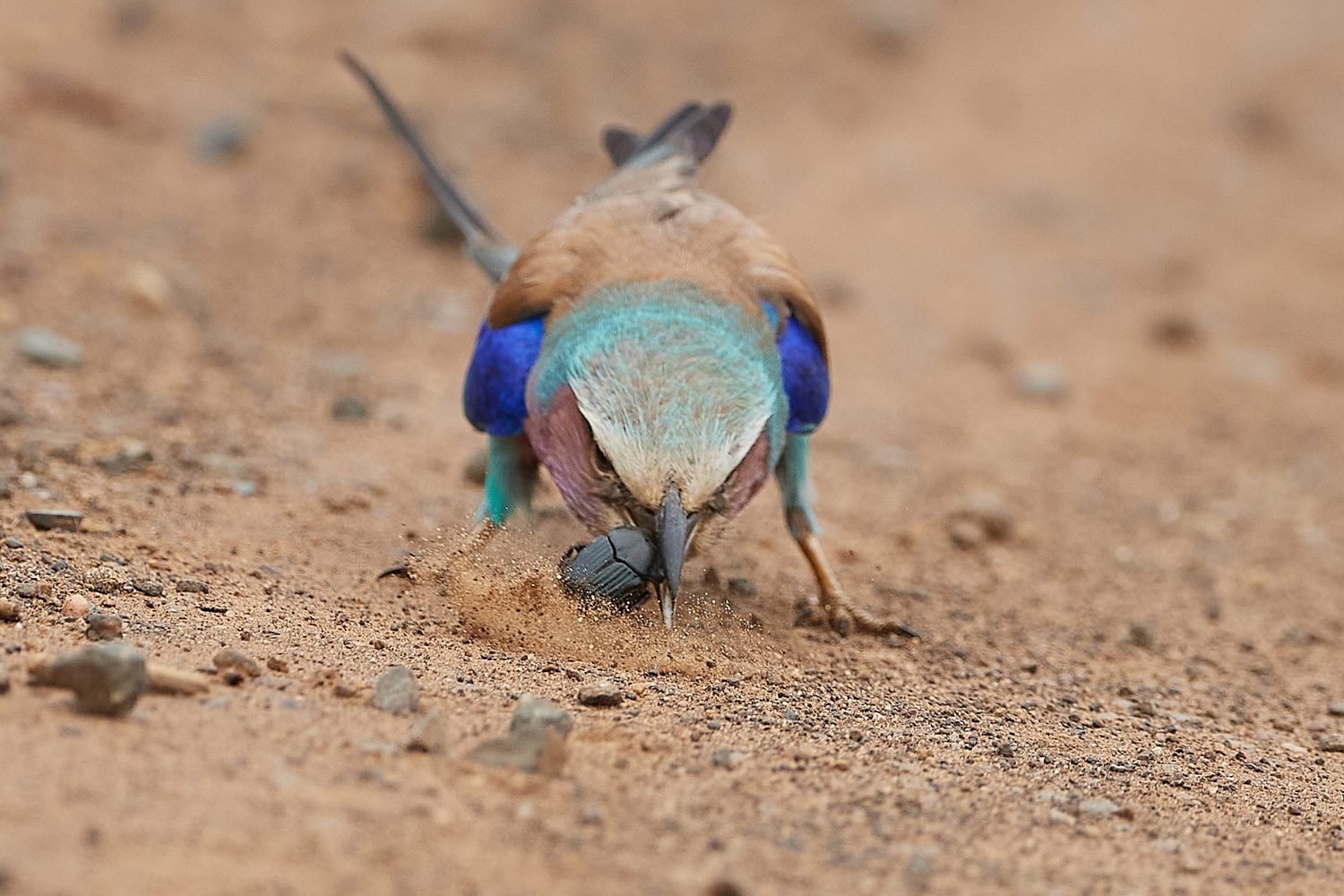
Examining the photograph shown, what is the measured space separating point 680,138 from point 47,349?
3.07 meters

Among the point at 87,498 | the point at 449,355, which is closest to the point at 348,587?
the point at 87,498

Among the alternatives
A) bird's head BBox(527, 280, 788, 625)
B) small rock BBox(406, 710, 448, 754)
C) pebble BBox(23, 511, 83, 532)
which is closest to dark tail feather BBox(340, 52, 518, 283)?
bird's head BBox(527, 280, 788, 625)

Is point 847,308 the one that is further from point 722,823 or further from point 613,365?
point 722,823

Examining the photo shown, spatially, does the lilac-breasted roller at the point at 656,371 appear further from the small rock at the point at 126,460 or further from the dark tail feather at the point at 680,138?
the small rock at the point at 126,460

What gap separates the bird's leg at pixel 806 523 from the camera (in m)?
4.97

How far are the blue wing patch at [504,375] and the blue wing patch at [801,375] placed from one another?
81 cm

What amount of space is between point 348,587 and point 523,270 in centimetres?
122

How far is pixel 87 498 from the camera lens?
4.72m

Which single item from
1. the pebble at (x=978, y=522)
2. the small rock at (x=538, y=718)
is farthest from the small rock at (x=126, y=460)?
the pebble at (x=978, y=522)

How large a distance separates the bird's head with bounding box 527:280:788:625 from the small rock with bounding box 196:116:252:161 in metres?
6.46

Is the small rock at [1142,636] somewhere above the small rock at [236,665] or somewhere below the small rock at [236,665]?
above

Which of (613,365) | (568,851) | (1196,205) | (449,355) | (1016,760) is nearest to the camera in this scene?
(568,851)

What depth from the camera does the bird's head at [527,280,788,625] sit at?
385 cm

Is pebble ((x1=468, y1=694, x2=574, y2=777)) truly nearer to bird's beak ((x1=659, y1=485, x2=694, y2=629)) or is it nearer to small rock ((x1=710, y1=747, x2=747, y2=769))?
small rock ((x1=710, y1=747, x2=747, y2=769))
